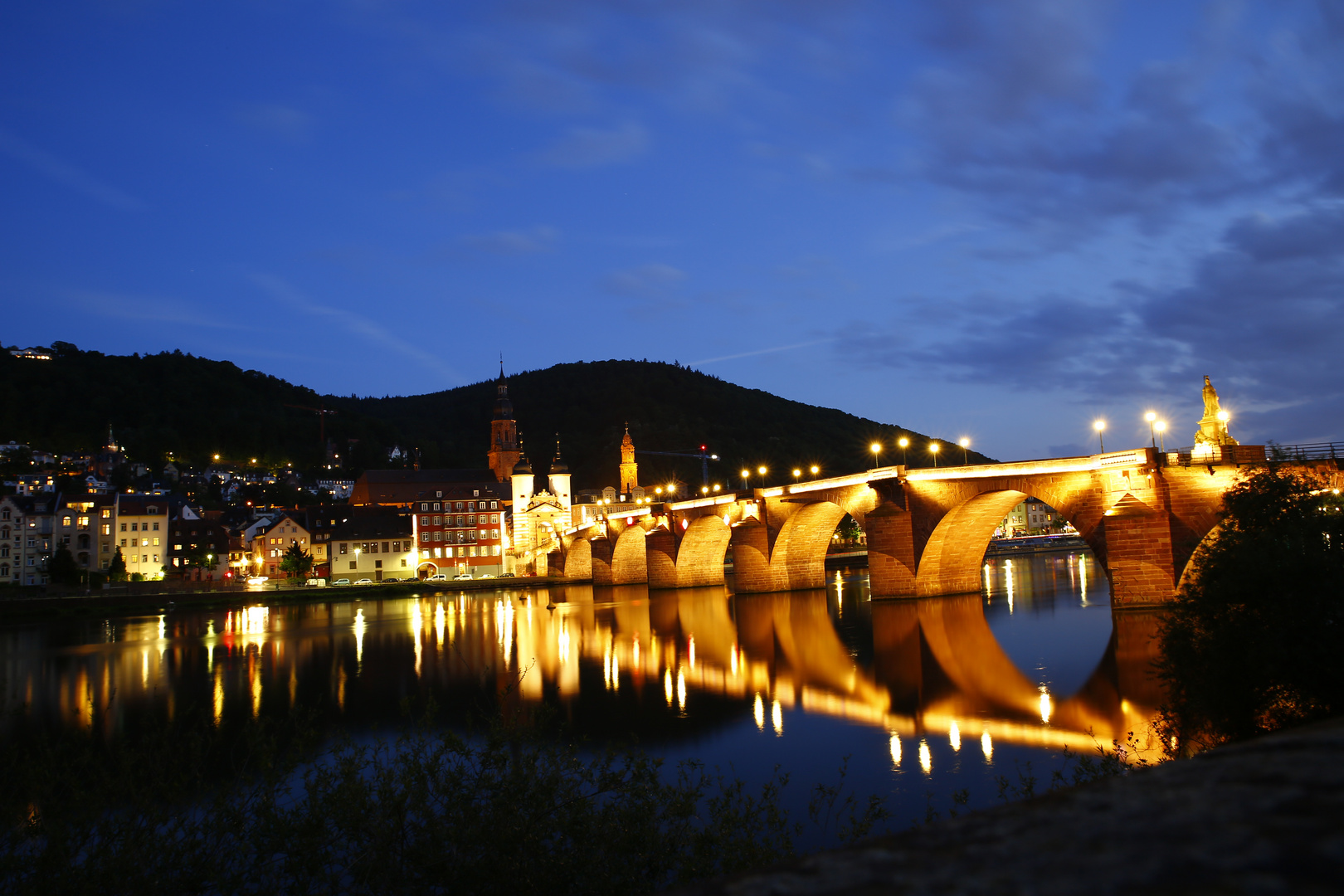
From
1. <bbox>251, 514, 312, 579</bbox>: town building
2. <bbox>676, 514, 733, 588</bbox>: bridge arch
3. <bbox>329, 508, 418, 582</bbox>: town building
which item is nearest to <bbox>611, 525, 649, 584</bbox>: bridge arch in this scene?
<bbox>676, 514, 733, 588</bbox>: bridge arch

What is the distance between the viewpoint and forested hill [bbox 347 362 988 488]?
388 ft

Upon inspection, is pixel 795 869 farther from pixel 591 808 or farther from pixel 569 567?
pixel 569 567

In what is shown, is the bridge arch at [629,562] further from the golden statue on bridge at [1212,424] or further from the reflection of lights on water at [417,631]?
the golden statue on bridge at [1212,424]

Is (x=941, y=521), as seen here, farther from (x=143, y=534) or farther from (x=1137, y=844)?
(x=143, y=534)

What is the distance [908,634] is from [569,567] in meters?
53.3

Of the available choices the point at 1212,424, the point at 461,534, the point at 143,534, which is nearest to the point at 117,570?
the point at 143,534

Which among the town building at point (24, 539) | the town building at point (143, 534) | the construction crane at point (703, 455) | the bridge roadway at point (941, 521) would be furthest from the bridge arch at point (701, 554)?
the town building at point (24, 539)

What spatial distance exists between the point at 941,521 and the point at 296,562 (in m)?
59.1

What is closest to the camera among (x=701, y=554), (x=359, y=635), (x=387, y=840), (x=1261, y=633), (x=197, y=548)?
(x=387, y=840)

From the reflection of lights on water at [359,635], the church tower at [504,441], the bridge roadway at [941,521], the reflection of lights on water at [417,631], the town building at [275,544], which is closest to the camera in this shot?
the bridge roadway at [941,521]

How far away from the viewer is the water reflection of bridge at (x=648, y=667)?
19.4 m

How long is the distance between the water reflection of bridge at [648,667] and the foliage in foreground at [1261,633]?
144 inches

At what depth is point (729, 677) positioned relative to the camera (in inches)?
1009

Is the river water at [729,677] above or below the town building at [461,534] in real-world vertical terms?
below
